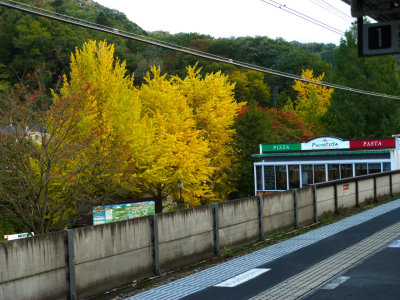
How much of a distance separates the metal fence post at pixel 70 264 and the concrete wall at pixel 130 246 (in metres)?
0.06

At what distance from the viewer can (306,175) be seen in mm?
38469

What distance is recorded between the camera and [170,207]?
146 ft

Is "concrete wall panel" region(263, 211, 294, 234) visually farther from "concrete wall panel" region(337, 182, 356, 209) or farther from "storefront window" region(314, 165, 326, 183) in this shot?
"storefront window" region(314, 165, 326, 183)

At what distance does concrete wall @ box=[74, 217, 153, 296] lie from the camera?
9750mm

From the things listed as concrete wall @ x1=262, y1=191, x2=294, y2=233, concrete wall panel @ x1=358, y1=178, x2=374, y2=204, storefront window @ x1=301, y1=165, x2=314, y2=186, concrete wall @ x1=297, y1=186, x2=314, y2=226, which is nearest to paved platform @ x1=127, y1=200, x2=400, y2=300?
concrete wall @ x1=262, y1=191, x2=294, y2=233

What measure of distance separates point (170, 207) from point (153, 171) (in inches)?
358

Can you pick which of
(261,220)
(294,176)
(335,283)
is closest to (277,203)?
(261,220)

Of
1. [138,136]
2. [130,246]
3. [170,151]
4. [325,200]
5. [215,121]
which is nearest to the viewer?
[130,246]

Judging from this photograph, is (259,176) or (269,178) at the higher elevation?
(259,176)

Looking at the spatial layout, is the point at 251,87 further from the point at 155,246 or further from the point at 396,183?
the point at 155,246

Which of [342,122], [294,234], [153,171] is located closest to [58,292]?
[294,234]

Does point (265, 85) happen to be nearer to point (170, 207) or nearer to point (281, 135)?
point (281, 135)

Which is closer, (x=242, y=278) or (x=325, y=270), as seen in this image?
(x=242, y=278)

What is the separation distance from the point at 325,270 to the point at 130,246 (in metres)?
4.24
